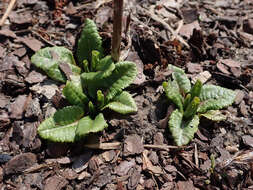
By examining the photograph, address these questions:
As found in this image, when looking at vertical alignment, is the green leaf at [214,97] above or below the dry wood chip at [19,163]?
above

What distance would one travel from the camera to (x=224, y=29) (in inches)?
128

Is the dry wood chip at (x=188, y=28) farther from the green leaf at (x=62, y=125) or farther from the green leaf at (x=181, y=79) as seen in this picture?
the green leaf at (x=62, y=125)

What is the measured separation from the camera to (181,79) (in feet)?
8.76

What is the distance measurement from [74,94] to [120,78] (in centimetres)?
42

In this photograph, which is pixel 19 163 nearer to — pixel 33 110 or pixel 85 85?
pixel 33 110

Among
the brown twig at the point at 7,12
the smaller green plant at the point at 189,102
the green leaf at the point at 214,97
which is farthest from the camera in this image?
the brown twig at the point at 7,12

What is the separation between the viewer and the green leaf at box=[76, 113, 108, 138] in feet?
7.24

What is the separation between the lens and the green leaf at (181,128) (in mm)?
2412

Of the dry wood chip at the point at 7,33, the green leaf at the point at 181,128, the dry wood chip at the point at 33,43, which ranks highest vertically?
the dry wood chip at the point at 7,33

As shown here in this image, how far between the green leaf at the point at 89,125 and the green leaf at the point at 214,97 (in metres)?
0.93

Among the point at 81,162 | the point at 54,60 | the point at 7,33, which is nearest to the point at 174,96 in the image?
the point at 81,162

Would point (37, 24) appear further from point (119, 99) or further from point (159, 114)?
point (159, 114)

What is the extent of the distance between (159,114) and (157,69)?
0.50 m

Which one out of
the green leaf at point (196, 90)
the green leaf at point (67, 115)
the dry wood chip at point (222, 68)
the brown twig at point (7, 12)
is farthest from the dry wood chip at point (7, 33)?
the dry wood chip at point (222, 68)
